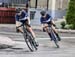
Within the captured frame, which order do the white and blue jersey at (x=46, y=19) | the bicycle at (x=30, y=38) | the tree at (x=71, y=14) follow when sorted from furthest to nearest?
the tree at (x=71, y=14) < the white and blue jersey at (x=46, y=19) < the bicycle at (x=30, y=38)

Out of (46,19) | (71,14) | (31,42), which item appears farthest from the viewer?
(71,14)

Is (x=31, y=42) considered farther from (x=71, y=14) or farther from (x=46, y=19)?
(x=71, y=14)

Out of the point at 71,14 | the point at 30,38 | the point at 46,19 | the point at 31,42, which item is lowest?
the point at 71,14

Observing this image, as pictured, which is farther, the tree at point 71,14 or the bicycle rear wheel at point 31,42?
the tree at point 71,14

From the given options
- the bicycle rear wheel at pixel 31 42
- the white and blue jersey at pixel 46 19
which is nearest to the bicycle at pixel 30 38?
the bicycle rear wheel at pixel 31 42

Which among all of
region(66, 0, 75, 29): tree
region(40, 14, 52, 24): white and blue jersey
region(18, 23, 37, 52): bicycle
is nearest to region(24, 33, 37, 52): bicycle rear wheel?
region(18, 23, 37, 52): bicycle

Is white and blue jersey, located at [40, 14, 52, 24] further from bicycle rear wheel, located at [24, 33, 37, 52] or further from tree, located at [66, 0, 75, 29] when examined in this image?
tree, located at [66, 0, 75, 29]

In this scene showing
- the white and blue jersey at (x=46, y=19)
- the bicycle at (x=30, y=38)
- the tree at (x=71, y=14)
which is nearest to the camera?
the bicycle at (x=30, y=38)

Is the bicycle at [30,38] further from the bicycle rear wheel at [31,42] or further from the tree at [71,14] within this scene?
the tree at [71,14]

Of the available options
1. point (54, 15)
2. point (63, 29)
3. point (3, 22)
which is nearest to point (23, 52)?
point (63, 29)

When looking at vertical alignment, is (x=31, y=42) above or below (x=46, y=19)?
below

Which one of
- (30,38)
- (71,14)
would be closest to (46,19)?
(30,38)

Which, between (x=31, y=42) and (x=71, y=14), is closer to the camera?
(x=31, y=42)

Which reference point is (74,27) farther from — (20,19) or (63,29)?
(20,19)
